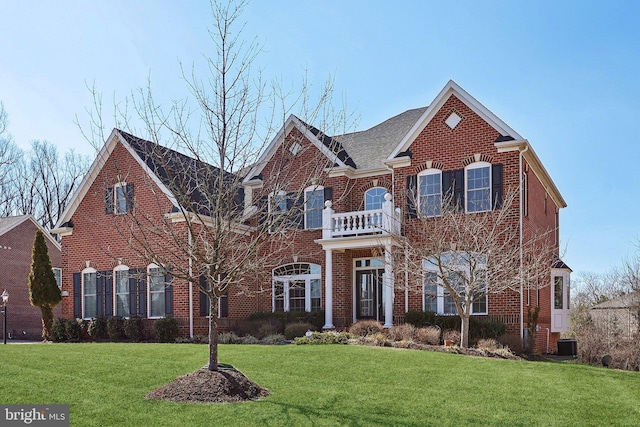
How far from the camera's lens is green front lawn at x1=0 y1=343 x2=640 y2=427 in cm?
862

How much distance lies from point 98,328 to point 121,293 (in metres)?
1.50

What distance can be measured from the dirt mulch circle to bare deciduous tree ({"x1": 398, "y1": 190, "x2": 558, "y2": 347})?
778 centimetres

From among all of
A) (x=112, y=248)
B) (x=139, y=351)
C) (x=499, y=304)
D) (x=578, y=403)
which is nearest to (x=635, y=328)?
(x=499, y=304)

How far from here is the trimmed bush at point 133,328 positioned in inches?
844

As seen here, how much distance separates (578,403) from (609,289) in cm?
2437

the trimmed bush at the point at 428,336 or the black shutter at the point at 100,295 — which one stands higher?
the black shutter at the point at 100,295

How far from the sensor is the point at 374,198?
2209cm

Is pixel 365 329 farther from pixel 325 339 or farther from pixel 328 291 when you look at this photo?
pixel 328 291

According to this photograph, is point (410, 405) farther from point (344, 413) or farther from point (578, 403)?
point (578, 403)

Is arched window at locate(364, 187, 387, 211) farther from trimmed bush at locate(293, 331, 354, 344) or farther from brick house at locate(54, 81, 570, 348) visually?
trimmed bush at locate(293, 331, 354, 344)

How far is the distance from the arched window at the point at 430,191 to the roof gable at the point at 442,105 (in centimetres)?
125

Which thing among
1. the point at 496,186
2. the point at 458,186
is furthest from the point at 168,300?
the point at 496,186

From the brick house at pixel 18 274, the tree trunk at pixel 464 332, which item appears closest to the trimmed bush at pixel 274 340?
the tree trunk at pixel 464 332

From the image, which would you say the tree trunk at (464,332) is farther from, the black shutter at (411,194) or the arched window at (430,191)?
the black shutter at (411,194)
